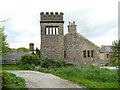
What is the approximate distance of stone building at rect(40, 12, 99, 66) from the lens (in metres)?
17.8

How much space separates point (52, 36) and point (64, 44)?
93.1 inches

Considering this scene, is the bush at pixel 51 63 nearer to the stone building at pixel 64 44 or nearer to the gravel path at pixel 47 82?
the stone building at pixel 64 44

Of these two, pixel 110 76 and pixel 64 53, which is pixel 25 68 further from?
pixel 110 76

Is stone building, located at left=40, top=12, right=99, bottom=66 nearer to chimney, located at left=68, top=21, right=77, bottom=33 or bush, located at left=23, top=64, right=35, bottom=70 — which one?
chimney, located at left=68, top=21, right=77, bottom=33

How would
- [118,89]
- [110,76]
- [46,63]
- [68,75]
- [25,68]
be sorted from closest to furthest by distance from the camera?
[118,89]
[110,76]
[68,75]
[25,68]
[46,63]

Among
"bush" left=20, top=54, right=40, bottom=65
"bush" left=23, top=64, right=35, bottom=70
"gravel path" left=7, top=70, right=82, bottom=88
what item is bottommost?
"gravel path" left=7, top=70, right=82, bottom=88

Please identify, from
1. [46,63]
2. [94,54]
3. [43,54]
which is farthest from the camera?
[94,54]

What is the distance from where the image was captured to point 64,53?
731 inches

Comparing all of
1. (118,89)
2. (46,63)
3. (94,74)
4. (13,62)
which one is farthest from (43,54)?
(118,89)

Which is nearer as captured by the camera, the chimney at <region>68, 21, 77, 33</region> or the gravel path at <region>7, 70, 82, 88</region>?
the gravel path at <region>7, 70, 82, 88</region>

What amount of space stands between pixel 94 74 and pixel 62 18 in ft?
36.2

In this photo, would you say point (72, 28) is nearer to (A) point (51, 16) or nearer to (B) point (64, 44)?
(B) point (64, 44)

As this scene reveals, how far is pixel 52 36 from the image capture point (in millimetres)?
17953

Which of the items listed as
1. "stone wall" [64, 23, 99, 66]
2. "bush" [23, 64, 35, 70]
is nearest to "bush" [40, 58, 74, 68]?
"bush" [23, 64, 35, 70]
